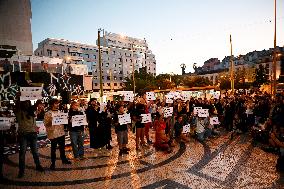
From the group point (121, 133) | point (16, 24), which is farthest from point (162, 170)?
point (16, 24)

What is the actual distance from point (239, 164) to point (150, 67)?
101539mm

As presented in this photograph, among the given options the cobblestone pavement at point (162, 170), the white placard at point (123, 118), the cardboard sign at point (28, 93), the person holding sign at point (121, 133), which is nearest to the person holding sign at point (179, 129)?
the cobblestone pavement at point (162, 170)

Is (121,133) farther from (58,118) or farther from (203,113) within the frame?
(203,113)

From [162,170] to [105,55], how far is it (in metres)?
80.0

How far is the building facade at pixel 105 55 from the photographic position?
74312mm

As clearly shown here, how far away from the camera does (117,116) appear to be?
382 inches

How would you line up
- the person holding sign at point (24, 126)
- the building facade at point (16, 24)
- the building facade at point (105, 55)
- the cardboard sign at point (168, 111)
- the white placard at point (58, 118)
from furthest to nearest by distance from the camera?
1. the building facade at point (105, 55)
2. the building facade at point (16, 24)
3. the cardboard sign at point (168, 111)
4. the white placard at point (58, 118)
5. the person holding sign at point (24, 126)

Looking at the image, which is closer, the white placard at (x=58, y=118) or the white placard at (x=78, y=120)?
the white placard at (x=58, y=118)

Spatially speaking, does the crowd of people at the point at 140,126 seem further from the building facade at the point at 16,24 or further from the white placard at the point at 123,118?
the building facade at the point at 16,24

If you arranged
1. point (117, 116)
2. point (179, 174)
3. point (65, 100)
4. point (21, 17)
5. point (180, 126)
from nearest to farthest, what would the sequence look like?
point (179, 174) < point (117, 116) < point (180, 126) < point (65, 100) < point (21, 17)

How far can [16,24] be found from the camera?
18.5 m

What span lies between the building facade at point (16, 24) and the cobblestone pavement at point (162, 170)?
1082cm

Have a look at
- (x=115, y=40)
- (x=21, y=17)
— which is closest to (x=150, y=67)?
(x=115, y=40)

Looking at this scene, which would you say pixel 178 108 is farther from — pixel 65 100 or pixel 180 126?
pixel 65 100
